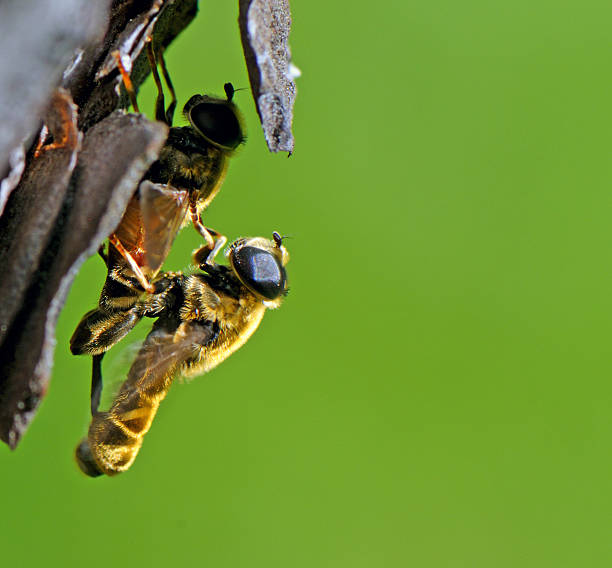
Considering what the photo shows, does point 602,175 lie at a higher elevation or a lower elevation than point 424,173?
higher

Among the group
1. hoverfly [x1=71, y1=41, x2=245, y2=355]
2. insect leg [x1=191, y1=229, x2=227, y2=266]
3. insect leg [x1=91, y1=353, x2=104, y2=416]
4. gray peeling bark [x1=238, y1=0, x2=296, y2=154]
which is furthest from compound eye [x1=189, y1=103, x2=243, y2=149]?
insect leg [x1=91, y1=353, x2=104, y2=416]

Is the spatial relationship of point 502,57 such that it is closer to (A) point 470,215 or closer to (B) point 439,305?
(A) point 470,215

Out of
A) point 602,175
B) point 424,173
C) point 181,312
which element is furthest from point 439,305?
point 181,312

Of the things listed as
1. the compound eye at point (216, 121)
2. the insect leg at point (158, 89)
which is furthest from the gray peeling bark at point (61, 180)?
the compound eye at point (216, 121)

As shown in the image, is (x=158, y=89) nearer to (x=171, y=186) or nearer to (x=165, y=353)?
(x=171, y=186)

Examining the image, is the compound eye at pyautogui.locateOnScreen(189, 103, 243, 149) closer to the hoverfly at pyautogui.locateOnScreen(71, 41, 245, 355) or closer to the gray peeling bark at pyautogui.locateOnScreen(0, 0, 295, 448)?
Result: the hoverfly at pyautogui.locateOnScreen(71, 41, 245, 355)

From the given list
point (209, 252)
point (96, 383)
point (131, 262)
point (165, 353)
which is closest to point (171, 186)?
point (131, 262)
